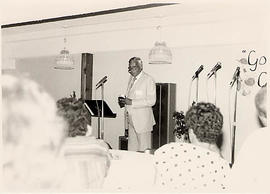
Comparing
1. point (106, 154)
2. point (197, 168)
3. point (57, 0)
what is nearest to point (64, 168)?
point (106, 154)

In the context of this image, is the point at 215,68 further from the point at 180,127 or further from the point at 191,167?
the point at 191,167

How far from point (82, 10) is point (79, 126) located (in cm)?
253

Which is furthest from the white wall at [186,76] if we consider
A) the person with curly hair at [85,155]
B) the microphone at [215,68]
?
the person with curly hair at [85,155]

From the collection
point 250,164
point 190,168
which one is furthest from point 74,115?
point 250,164

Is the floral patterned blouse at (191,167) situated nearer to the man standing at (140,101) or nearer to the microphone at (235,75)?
the man standing at (140,101)

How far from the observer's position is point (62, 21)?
5.87 metres

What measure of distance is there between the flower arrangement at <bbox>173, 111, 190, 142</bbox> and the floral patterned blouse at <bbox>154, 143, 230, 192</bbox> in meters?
3.21

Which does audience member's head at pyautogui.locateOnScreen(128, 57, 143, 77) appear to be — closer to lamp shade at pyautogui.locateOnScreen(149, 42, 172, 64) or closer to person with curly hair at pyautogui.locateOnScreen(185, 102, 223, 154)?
lamp shade at pyautogui.locateOnScreen(149, 42, 172, 64)

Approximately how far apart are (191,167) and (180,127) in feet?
10.7

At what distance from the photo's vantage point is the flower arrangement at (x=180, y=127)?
5293 millimetres

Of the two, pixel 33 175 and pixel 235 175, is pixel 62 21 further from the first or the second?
pixel 235 175

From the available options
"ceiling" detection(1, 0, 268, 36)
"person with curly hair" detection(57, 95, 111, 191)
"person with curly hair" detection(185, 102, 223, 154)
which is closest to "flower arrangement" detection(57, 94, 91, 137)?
"person with curly hair" detection(57, 95, 111, 191)

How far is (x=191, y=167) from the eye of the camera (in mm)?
2037

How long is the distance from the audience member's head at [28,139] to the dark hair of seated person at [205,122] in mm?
788
